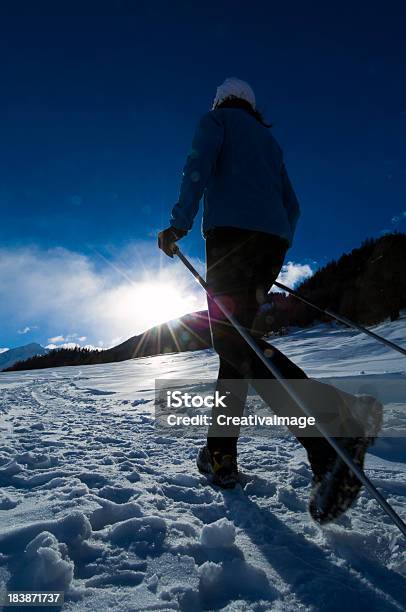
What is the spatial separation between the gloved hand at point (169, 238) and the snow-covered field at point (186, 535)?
4.33 ft

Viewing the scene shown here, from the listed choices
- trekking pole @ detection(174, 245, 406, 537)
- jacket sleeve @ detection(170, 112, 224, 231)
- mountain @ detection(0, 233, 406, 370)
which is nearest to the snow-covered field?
trekking pole @ detection(174, 245, 406, 537)

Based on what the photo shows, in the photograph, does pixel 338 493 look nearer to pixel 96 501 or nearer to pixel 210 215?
pixel 96 501

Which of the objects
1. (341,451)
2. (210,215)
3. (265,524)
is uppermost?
(210,215)

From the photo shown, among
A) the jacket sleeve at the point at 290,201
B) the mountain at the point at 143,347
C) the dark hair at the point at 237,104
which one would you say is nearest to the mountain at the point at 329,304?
the mountain at the point at 143,347

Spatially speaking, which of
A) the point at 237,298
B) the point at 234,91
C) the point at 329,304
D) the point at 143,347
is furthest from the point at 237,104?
the point at 143,347

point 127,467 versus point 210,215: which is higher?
point 210,215

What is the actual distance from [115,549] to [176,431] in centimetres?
191

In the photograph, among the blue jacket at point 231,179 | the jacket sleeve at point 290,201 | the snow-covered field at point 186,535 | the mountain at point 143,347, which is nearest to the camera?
the snow-covered field at point 186,535

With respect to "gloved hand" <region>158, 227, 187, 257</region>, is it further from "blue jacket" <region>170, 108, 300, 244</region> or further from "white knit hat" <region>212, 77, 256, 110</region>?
"white knit hat" <region>212, 77, 256, 110</region>

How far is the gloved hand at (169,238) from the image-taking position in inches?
84.2

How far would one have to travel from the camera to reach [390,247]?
19547 millimetres

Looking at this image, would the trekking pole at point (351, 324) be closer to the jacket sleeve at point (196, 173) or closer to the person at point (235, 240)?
the person at point (235, 240)

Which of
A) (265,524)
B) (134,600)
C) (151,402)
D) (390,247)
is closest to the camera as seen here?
(134,600)

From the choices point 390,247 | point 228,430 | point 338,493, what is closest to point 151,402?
point 228,430
